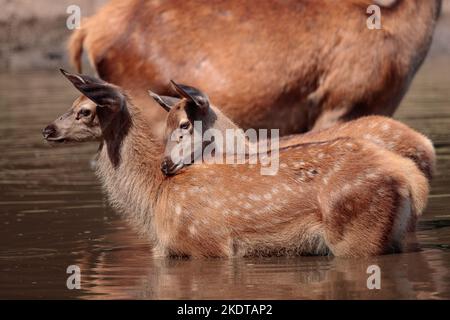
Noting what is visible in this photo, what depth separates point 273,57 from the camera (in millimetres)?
9914

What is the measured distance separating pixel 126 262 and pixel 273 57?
250 centimetres

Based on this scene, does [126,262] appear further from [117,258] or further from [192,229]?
[192,229]

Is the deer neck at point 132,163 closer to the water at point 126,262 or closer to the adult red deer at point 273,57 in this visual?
the water at point 126,262

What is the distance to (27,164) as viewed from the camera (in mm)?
12992

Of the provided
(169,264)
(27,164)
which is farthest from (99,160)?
(27,164)

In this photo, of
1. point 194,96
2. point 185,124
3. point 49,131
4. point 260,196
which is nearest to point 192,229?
point 260,196

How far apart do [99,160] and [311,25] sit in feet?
7.10

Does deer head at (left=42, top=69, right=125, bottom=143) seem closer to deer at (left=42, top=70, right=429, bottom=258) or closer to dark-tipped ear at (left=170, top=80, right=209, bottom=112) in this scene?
deer at (left=42, top=70, right=429, bottom=258)

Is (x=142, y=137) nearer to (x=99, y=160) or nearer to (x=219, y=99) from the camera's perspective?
(x=99, y=160)

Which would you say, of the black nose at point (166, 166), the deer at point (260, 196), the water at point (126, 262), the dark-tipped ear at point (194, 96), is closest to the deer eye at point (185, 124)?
the dark-tipped ear at point (194, 96)

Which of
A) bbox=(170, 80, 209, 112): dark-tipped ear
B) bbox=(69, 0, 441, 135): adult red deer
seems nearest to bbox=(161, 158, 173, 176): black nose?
bbox=(170, 80, 209, 112): dark-tipped ear

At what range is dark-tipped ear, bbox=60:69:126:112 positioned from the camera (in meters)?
8.31

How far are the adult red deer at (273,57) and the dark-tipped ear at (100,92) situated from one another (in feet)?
4.30

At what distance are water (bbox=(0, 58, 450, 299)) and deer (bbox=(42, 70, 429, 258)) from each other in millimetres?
117
